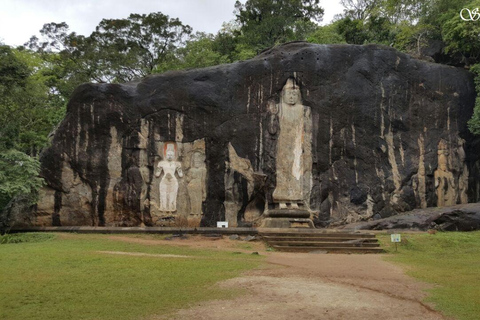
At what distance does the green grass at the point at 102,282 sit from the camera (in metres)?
6.06

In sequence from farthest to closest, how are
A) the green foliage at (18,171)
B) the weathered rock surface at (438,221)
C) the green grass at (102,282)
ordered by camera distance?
the weathered rock surface at (438,221)
the green foliage at (18,171)
the green grass at (102,282)

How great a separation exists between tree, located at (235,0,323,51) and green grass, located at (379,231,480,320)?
20946 millimetres

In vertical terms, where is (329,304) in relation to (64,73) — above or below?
below

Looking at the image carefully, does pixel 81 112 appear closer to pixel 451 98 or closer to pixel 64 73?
pixel 64 73

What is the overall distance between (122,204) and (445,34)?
1697cm

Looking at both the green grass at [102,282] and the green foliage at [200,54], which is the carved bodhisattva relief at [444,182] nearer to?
the green grass at [102,282]

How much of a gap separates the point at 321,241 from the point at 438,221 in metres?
4.51

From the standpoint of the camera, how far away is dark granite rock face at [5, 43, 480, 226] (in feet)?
62.7

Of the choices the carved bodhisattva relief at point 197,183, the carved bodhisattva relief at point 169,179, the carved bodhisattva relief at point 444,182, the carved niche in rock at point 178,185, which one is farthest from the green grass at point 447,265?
the carved bodhisattva relief at point 169,179

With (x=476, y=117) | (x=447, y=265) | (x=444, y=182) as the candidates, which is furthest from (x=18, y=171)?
(x=476, y=117)

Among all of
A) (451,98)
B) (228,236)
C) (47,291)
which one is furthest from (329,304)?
(451,98)

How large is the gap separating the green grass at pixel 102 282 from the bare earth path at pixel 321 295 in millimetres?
440

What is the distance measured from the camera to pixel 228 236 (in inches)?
623

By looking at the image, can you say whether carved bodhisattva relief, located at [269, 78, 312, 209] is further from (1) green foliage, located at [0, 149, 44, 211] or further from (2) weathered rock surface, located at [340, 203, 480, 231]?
(1) green foliage, located at [0, 149, 44, 211]
